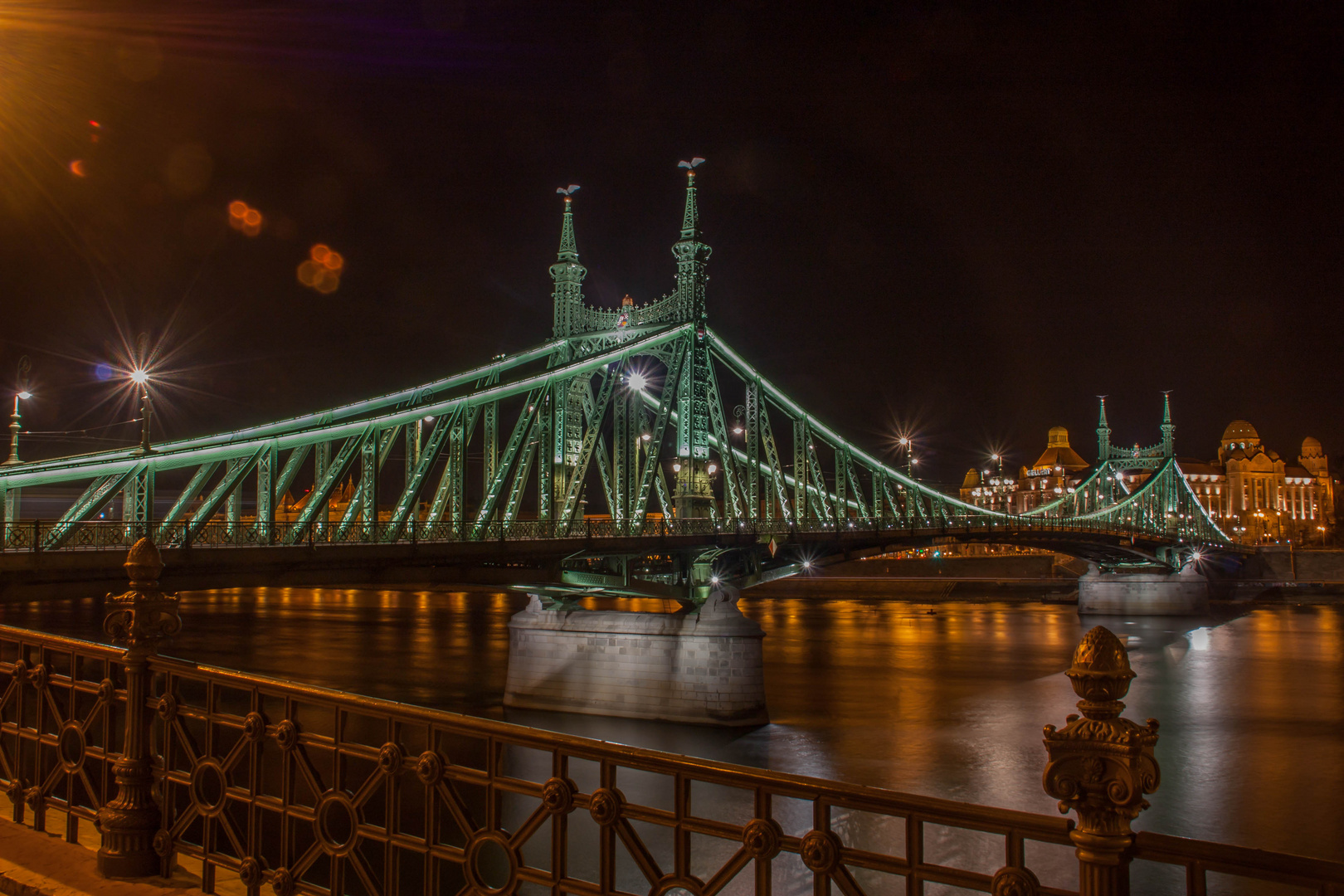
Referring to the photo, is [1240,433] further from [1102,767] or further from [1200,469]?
[1102,767]

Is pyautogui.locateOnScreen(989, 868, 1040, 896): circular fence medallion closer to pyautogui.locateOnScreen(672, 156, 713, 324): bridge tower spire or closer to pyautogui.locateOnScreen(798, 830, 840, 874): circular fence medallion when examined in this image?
pyautogui.locateOnScreen(798, 830, 840, 874): circular fence medallion

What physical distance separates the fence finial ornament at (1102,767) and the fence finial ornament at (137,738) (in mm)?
3939

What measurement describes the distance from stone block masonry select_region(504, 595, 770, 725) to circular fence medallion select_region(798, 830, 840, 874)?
64.6 feet

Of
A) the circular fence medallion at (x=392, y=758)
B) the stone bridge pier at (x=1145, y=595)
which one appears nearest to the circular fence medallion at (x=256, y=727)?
the circular fence medallion at (x=392, y=758)

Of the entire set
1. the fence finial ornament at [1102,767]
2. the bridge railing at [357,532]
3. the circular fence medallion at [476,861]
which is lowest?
the circular fence medallion at [476,861]

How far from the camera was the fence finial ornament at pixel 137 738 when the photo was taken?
14.6 feet

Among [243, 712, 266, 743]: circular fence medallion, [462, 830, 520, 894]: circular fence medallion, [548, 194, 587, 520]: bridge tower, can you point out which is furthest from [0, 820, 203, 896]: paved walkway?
[548, 194, 587, 520]: bridge tower

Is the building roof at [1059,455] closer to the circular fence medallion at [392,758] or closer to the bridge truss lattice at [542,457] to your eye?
the bridge truss lattice at [542,457]

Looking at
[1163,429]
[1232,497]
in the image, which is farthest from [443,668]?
[1232,497]

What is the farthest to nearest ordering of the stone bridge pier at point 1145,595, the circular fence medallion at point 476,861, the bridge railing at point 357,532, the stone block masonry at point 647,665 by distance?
the stone bridge pier at point 1145,595 < the stone block masonry at point 647,665 < the bridge railing at point 357,532 < the circular fence medallion at point 476,861

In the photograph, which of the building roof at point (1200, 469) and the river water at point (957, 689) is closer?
the river water at point (957, 689)

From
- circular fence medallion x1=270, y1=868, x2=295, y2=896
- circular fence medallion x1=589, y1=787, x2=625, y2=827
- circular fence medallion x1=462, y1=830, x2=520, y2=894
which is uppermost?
circular fence medallion x1=589, y1=787, x2=625, y2=827

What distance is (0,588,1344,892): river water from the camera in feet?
60.8

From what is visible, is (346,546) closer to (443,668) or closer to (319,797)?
(319,797)
